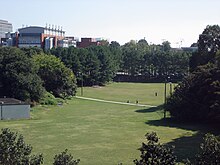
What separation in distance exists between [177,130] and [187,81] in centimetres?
884

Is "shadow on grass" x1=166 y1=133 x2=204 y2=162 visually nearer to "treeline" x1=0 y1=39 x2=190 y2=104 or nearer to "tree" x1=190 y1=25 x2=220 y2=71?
"treeline" x1=0 y1=39 x2=190 y2=104

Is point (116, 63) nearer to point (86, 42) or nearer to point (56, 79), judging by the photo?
point (56, 79)

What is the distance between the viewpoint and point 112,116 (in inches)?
1815

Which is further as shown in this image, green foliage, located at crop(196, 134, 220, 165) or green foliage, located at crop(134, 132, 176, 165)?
green foliage, located at crop(196, 134, 220, 165)

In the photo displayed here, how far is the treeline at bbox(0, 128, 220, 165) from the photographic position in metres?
10.2

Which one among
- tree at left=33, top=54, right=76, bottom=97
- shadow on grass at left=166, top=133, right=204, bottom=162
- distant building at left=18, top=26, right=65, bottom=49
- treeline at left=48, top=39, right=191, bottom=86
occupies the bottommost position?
shadow on grass at left=166, top=133, right=204, bottom=162

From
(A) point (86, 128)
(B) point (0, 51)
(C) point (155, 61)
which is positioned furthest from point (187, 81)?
(C) point (155, 61)

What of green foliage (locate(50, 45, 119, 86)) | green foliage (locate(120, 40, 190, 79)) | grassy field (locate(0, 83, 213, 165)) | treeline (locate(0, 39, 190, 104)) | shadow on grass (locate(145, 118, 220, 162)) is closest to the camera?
grassy field (locate(0, 83, 213, 165))

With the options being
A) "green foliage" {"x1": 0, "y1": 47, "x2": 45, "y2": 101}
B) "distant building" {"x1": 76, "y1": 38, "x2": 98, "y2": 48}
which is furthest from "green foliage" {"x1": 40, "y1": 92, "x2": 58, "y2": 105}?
"distant building" {"x1": 76, "y1": 38, "x2": 98, "y2": 48}

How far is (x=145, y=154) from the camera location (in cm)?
1027

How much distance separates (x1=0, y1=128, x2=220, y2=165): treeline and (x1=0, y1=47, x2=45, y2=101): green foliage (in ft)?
130

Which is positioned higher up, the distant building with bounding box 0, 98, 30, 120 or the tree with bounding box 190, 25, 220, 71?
the tree with bounding box 190, 25, 220, 71

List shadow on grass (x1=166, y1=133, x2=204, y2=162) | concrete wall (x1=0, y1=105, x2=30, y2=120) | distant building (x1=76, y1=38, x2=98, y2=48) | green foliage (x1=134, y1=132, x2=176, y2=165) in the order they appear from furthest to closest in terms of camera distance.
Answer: distant building (x1=76, y1=38, x2=98, y2=48) < concrete wall (x1=0, y1=105, x2=30, y2=120) < shadow on grass (x1=166, y1=133, x2=204, y2=162) < green foliage (x1=134, y1=132, x2=176, y2=165)

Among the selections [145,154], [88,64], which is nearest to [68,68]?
[88,64]
